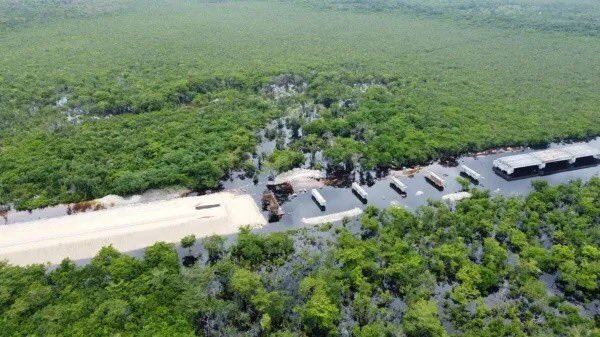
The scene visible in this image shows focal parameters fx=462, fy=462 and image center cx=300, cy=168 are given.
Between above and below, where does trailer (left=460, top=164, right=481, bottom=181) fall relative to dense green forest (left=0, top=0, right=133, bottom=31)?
below

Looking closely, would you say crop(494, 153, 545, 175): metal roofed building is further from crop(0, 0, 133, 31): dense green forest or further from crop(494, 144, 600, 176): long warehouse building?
crop(0, 0, 133, 31): dense green forest

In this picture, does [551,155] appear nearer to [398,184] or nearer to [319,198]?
[398,184]

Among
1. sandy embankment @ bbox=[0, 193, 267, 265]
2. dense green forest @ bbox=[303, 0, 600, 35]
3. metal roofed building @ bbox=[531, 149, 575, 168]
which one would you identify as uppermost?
dense green forest @ bbox=[303, 0, 600, 35]

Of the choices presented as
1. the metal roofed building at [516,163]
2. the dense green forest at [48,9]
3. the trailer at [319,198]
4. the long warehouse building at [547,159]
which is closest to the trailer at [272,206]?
the trailer at [319,198]

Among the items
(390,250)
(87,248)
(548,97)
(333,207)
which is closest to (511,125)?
(548,97)

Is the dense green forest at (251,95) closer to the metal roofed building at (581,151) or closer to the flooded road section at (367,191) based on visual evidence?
the flooded road section at (367,191)

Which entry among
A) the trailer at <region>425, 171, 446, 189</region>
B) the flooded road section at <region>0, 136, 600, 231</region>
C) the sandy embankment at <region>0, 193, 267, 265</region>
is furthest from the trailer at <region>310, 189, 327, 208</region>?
the trailer at <region>425, 171, 446, 189</region>
